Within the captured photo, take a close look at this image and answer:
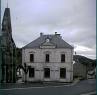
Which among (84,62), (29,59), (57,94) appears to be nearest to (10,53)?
(29,59)

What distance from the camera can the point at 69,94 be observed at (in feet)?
41.1

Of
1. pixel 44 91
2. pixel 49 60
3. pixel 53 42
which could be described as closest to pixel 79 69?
pixel 53 42

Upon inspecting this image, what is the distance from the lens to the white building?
93.6 feet

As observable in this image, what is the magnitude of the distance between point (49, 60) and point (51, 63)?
0.37 meters

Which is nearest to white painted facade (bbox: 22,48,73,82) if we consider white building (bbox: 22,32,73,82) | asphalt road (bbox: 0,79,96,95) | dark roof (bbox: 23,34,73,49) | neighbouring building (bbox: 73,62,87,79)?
white building (bbox: 22,32,73,82)

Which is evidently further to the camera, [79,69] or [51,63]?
[79,69]

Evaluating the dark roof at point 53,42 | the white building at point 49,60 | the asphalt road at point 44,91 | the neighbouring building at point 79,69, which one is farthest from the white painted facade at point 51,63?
the asphalt road at point 44,91

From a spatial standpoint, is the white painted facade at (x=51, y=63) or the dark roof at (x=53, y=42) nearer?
the white painted facade at (x=51, y=63)

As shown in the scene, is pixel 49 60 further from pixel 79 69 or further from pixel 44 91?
pixel 44 91

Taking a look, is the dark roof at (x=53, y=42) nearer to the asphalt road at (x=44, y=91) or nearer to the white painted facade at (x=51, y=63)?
the white painted facade at (x=51, y=63)

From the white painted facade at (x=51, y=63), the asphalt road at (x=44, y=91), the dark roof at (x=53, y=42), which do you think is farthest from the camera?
the dark roof at (x=53, y=42)

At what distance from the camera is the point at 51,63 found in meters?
28.8

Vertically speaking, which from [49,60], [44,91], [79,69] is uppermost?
[49,60]

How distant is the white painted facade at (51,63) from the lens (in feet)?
93.2
